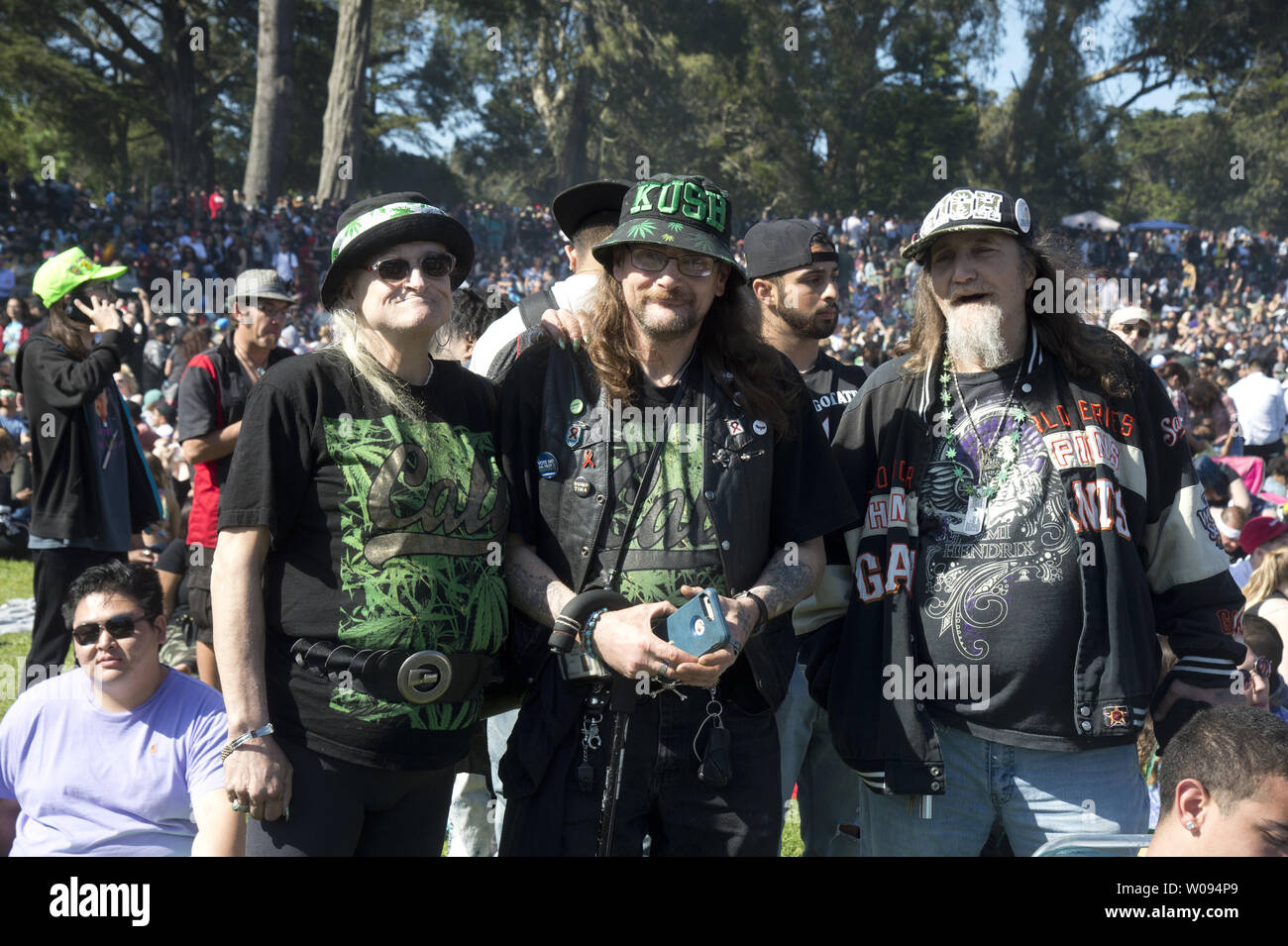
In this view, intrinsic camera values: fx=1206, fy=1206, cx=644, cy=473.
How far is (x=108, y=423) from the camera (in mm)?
5848

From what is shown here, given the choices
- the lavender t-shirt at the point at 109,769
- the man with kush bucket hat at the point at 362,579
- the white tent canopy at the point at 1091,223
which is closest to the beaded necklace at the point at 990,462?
the man with kush bucket hat at the point at 362,579

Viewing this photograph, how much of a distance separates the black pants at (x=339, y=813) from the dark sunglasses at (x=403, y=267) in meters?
1.08

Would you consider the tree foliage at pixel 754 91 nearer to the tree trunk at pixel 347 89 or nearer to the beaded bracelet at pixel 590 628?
the tree trunk at pixel 347 89

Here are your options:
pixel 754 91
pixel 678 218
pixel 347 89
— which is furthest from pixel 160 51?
pixel 678 218

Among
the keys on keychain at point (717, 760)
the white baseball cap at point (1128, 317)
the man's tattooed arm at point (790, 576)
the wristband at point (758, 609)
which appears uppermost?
the white baseball cap at point (1128, 317)

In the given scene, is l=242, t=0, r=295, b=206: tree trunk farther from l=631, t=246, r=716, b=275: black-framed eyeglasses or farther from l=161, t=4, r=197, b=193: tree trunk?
Result: l=631, t=246, r=716, b=275: black-framed eyeglasses

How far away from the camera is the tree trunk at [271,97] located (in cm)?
2578

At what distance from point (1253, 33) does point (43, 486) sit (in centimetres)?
4323

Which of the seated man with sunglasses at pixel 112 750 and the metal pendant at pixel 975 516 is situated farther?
the seated man with sunglasses at pixel 112 750

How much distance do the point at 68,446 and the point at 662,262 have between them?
155 inches

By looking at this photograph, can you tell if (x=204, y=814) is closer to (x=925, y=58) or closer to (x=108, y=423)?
(x=108, y=423)

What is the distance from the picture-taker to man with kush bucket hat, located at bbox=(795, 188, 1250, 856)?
113 inches

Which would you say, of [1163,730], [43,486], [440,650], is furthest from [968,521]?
[43,486]

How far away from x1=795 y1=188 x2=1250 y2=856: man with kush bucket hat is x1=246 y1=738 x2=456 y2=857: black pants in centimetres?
109
